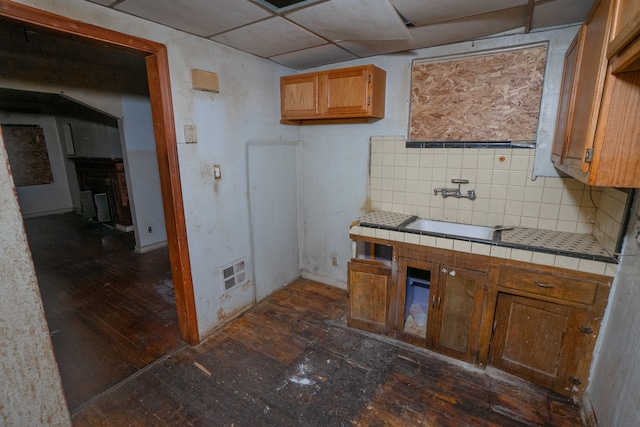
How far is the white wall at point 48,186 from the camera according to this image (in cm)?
605

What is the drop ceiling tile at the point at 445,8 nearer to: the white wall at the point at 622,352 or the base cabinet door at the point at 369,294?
the white wall at the point at 622,352

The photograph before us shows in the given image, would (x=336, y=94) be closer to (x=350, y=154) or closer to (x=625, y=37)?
(x=350, y=154)

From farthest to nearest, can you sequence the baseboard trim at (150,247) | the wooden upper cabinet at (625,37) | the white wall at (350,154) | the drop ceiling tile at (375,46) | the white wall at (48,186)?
the white wall at (48,186), the baseboard trim at (150,247), the drop ceiling tile at (375,46), the white wall at (350,154), the wooden upper cabinet at (625,37)

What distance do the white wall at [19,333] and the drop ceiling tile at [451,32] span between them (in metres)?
2.29

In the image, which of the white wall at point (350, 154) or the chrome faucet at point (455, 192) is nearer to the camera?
the white wall at point (350, 154)

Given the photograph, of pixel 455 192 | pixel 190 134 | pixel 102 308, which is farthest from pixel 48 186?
pixel 455 192

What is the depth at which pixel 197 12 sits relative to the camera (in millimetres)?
1742

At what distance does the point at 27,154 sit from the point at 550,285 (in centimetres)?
847

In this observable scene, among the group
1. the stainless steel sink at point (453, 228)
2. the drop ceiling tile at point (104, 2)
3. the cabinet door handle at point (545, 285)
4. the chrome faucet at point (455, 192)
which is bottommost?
the cabinet door handle at point (545, 285)

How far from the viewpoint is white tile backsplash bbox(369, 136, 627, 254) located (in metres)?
2.04

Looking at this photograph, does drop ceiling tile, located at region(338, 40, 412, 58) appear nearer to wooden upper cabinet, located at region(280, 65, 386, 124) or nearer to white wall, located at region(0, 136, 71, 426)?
wooden upper cabinet, located at region(280, 65, 386, 124)

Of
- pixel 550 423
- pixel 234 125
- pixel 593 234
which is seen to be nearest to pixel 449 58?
pixel 593 234

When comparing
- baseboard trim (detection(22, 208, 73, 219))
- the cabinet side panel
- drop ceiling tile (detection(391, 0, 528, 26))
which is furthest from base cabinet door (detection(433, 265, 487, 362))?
baseboard trim (detection(22, 208, 73, 219))

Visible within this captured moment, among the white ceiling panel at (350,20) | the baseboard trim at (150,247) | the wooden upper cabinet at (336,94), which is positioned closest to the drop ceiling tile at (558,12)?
the white ceiling panel at (350,20)
